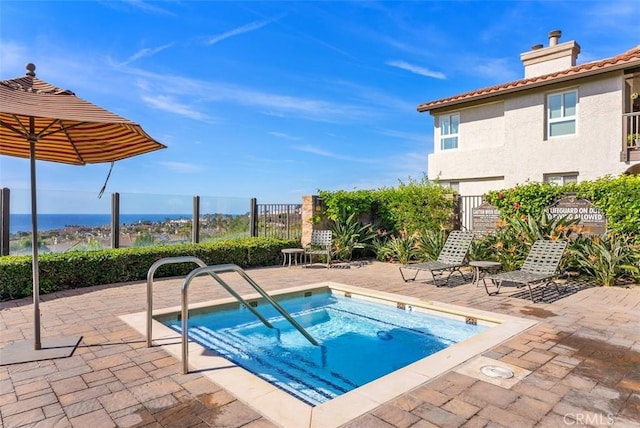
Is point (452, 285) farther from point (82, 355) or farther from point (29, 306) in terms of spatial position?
point (29, 306)

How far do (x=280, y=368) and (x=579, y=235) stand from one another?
331 inches

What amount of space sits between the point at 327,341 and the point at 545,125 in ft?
44.8

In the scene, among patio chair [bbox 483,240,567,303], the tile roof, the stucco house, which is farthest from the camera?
the stucco house

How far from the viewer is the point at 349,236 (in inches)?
500

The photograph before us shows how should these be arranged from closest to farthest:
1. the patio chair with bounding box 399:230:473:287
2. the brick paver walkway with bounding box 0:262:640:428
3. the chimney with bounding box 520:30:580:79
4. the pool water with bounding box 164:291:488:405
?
the brick paver walkway with bounding box 0:262:640:428 → the pool water with bounding box 164:291:488:405 → the patio chair with bounding box 399:230:473:287 → the chimney with bounding box 520:30:580:79

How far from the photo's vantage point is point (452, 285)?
848cm

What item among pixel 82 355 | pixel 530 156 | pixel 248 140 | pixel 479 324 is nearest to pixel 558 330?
pixel 479 324

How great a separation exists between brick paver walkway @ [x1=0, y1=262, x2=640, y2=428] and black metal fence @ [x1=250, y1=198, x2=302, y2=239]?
24.4ft

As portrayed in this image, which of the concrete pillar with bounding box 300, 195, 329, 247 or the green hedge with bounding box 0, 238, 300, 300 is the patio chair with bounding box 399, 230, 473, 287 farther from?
the green hedge with bounding box 0, 238, 300, 300

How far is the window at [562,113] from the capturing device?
1417 centimetres

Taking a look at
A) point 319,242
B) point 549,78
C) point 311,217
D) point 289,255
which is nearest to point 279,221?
point 311,217

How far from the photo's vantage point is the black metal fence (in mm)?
13102

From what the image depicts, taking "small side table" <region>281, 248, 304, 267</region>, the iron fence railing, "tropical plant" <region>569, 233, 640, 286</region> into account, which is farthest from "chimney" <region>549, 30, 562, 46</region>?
"small side table" <region>281, 248, 304, 267</region>

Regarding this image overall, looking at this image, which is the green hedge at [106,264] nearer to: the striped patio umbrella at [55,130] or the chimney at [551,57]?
the striped patio umbrella at [55,130]
